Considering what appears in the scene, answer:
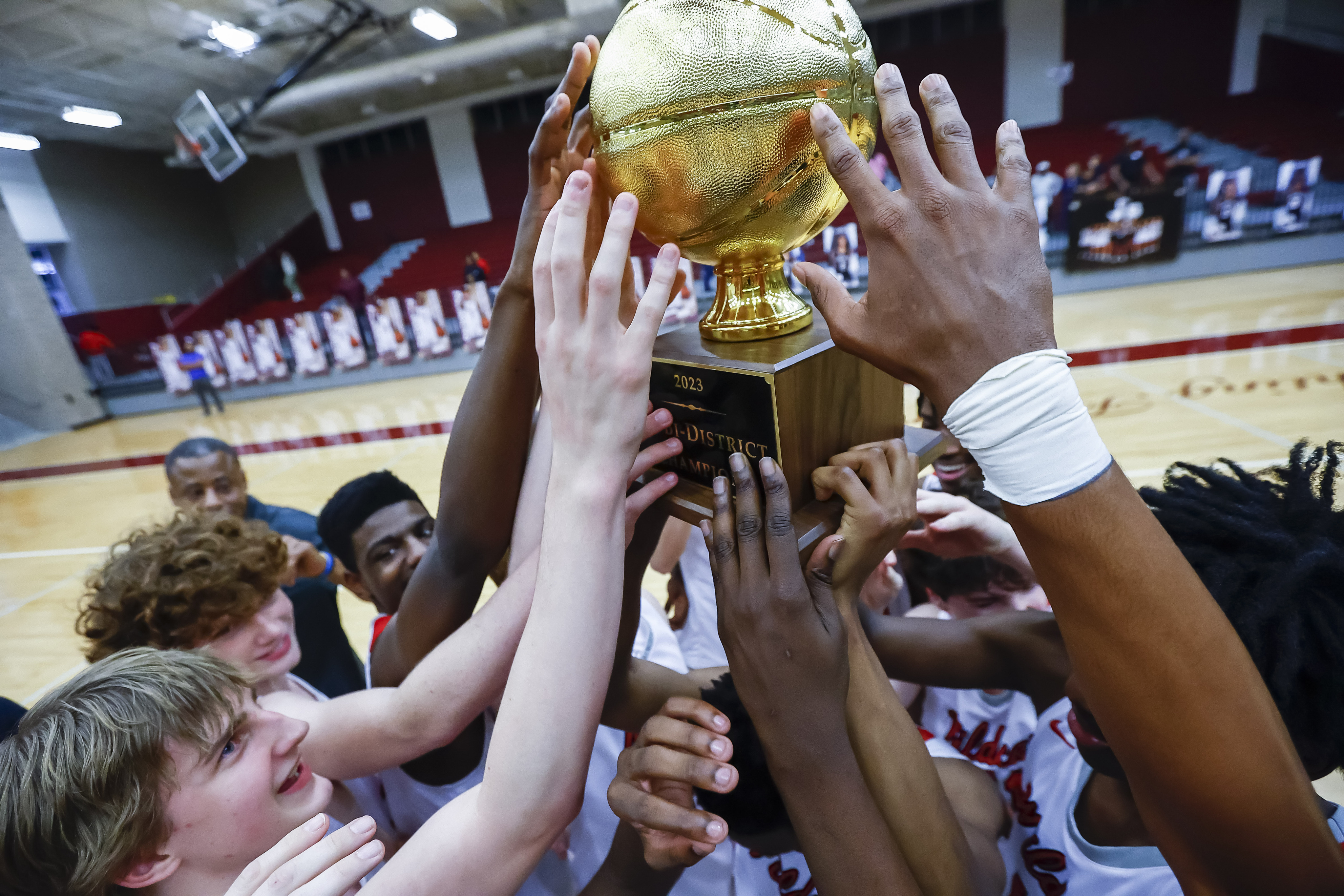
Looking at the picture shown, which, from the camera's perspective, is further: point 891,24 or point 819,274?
Answer: point 891,24

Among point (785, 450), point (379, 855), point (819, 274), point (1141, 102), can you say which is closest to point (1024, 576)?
point (785, 450)

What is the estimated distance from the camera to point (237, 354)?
10.3 m

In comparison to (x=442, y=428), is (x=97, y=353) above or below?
above

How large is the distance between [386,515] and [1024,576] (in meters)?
1.63

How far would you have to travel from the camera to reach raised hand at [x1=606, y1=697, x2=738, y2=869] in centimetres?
77

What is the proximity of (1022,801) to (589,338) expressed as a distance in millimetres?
1203

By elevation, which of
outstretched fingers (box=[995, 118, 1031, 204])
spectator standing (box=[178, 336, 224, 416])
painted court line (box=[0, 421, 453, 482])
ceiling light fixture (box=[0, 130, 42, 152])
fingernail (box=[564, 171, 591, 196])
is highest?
ceiling light fixture (box=[0, 130, 42, 152])

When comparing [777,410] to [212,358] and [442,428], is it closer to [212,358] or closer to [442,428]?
[442,428]

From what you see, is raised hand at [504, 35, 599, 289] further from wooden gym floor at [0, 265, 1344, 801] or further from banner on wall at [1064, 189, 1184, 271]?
banner on wall at [1064, 189, 1184, 271]

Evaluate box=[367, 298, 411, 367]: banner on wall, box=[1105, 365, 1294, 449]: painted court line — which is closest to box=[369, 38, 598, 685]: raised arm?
box=[1105, 365, 1294, 449]: painted court line

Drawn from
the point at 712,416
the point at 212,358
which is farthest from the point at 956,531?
the point at 212,358

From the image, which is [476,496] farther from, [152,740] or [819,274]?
[819,274]

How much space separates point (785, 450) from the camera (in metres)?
0.84

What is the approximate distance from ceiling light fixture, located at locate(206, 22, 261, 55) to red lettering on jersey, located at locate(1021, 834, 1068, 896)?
11.1m
